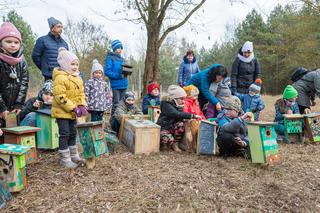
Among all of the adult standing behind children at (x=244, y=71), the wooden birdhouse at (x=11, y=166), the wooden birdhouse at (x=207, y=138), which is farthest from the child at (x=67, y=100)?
the adult standing behind children at (x=244, y=71)

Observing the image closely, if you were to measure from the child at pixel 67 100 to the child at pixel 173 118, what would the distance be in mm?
1329

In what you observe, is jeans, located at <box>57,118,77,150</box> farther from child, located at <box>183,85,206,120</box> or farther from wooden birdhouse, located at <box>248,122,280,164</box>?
wooden birdhouse, located at <box>248,122,280,164</box>

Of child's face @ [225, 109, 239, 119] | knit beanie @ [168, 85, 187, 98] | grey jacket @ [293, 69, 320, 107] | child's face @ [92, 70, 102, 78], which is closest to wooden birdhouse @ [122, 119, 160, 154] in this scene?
knit beanie @ [168, 85, 187, 98]

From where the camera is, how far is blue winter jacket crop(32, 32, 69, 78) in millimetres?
4754

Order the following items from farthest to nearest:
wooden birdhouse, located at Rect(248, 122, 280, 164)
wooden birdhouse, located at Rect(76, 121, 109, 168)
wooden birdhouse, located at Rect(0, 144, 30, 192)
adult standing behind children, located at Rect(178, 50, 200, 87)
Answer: adult standing behind children, located at Rect(178, 50, 200, 87) → wooden birdhouse, located at Rect(248, 122, 280, 164) → wooden birdhouse, located at Rect(76, 121, 109, 168) → wooden birdhouse, located at Rect(0, 144, 30, 192)

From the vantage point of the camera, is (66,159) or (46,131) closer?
(66,159)

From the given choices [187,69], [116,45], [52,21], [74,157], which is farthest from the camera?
[187,69]

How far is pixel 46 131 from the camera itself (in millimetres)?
4262

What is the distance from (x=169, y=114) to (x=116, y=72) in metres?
1.77

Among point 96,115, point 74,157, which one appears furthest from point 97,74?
point 74,157

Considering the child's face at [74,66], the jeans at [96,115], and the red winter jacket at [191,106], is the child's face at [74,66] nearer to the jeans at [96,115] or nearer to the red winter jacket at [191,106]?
the jeans at [96,115]

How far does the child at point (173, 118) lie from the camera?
4.41m

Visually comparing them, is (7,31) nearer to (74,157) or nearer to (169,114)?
(74,157)

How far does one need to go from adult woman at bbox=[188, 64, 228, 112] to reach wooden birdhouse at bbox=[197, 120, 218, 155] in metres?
1.05
